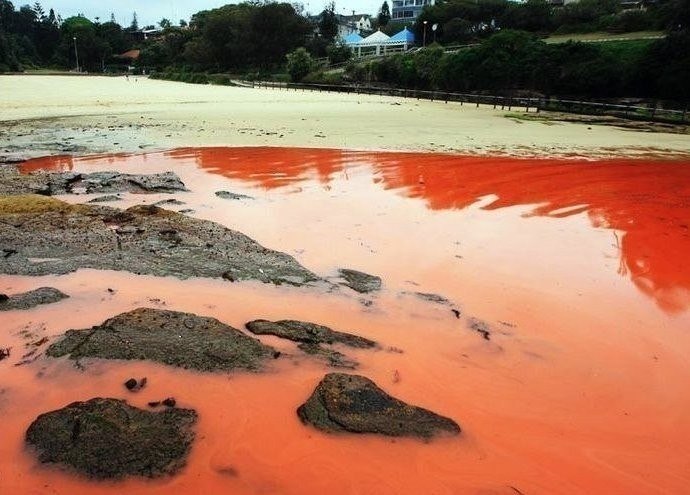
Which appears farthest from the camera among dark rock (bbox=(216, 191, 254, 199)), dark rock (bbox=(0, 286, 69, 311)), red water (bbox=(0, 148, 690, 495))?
dark rock (bbox=(216, 191, 254, 199))

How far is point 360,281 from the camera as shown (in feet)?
18.9

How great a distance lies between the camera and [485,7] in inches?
2876

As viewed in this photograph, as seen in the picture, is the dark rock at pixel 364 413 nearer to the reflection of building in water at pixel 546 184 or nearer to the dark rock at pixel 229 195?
the reflection of building in water at pixel 546 184

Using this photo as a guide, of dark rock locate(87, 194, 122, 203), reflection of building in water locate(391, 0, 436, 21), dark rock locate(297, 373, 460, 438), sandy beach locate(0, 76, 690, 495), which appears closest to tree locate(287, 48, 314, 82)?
sandy beach locate(0, 76, 690, 495)

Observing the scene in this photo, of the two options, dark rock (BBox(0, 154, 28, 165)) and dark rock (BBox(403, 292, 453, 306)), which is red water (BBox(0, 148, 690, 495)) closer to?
dark rock (BBox(403, 292, 453, 306))

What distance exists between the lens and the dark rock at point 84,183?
9047 mm

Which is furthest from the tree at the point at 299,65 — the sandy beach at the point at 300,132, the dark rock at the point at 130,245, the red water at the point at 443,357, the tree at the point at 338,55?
the dark rock at the point at 130,245

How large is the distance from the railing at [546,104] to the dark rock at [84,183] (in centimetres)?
2606

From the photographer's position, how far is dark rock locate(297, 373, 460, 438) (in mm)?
3334

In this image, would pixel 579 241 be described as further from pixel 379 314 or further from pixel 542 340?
pixel 379 314

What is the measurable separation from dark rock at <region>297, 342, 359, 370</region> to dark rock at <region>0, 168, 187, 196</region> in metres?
6.25

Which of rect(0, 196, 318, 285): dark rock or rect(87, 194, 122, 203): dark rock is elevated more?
rect(87, 194, 122, 203): dark rock

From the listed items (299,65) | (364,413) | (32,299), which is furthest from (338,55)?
(364,413)

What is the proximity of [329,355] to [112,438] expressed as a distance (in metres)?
1.68
